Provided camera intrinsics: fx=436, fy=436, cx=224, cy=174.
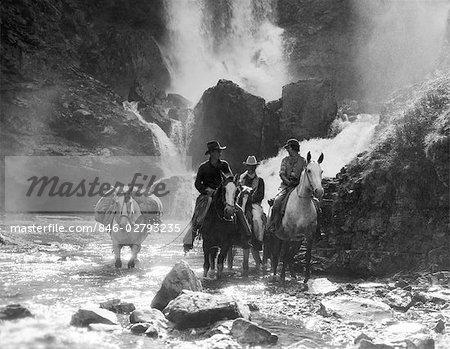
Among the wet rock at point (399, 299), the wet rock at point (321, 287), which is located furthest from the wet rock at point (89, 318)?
the wet rock at point (399, 299)

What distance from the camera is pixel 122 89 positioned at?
53.5 metres

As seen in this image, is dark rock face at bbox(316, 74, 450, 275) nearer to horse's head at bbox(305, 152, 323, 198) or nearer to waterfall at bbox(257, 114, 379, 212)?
horse's head at bbox(305, 152, 323, 198)

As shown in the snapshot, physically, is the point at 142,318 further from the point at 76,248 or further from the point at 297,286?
the point at 76,248

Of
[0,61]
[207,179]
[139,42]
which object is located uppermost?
[139,42]

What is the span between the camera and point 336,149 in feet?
103

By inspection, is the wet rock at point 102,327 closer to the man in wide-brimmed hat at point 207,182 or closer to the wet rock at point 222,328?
the wet rock at point 222,328

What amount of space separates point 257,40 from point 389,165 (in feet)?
169

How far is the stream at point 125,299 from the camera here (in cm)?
484

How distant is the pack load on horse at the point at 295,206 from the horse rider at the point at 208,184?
879 mm

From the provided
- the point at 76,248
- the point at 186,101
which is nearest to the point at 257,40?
the point at 186,101

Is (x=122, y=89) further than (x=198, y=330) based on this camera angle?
Yes

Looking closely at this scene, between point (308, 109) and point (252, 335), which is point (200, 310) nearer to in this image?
point (252, 335)

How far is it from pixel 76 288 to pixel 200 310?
3.48 metres

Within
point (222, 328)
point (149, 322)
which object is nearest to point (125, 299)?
point (149, 322)
